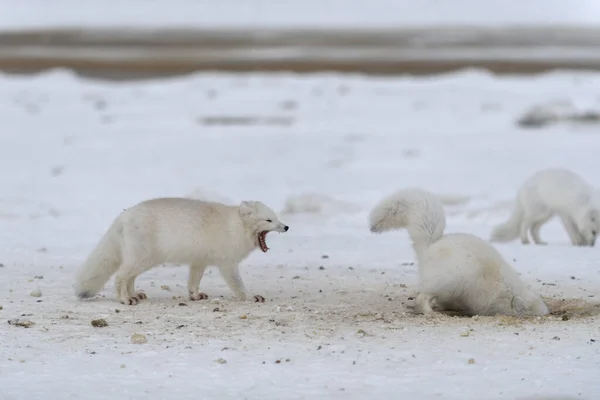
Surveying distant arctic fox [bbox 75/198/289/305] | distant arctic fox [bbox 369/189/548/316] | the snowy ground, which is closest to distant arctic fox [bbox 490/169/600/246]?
the snowy ground

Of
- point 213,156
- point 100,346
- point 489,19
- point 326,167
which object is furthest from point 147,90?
point 489,19

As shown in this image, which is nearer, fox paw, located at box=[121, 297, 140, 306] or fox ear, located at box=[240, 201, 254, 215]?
fox paw, located at box=[121, 297, 140, 306]

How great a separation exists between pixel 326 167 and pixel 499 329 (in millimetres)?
8643

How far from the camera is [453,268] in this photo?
625cm

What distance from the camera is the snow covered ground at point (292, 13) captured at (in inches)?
1623

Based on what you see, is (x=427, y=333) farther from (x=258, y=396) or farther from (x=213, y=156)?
(x=213, y=156)

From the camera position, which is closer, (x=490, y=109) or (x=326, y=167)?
(x=326, y=167)

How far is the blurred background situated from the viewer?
89.8 ft

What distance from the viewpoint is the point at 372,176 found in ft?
44.7

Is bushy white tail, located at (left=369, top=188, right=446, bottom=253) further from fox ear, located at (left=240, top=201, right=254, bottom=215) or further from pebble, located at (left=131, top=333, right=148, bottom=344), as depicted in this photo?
pebble, located at (left=131, top=333, right=148, bottom=344)

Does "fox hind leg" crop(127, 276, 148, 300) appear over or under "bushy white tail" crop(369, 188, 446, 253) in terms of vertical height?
under

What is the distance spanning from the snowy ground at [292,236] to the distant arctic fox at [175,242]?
7.4 inches

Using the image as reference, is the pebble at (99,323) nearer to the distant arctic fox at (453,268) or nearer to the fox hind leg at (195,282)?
the fox hind leg at (195,282)

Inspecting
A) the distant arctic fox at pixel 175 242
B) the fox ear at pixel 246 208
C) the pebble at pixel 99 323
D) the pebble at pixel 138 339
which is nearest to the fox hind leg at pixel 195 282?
the distant arctic fox at pixel 175 242
